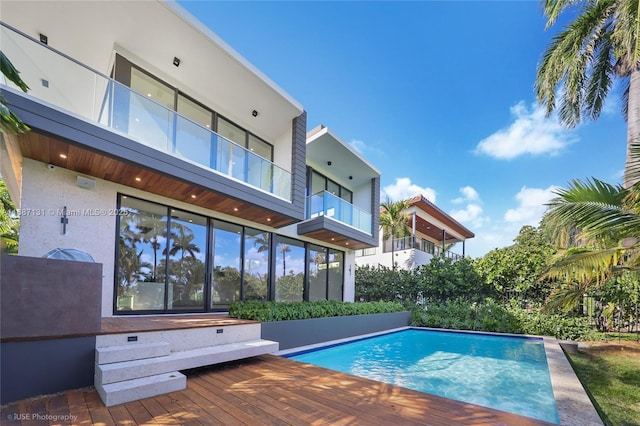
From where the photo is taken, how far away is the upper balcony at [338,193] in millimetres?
11047

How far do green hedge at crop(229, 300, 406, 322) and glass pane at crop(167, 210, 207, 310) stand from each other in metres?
1.10

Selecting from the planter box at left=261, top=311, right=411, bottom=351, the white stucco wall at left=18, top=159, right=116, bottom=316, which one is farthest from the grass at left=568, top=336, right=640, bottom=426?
the white stucco wall at left=18, top=159, right=116, bottom=316

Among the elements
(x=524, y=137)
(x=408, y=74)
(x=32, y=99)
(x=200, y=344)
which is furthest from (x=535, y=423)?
(x=524, y=137)

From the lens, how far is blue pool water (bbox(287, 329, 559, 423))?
5.10 meters

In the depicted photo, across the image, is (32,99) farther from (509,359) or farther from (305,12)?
(509,359)

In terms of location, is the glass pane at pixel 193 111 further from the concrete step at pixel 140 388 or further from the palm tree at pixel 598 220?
the palm tree at pixel 598 220

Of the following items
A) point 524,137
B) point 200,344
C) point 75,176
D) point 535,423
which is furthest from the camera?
point 524,137

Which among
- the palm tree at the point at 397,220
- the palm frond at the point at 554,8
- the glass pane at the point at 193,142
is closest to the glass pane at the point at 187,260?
the glass pane at the point at 193,142

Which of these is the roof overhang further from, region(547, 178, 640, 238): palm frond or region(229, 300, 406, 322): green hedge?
region(547, 178, 640, 238): palm frond

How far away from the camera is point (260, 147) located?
10570 mm

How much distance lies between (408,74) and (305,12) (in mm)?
6554

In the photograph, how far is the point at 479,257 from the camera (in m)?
13.5

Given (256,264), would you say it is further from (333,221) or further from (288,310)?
(333,221)

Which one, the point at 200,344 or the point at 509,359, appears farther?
the point at 509,359
